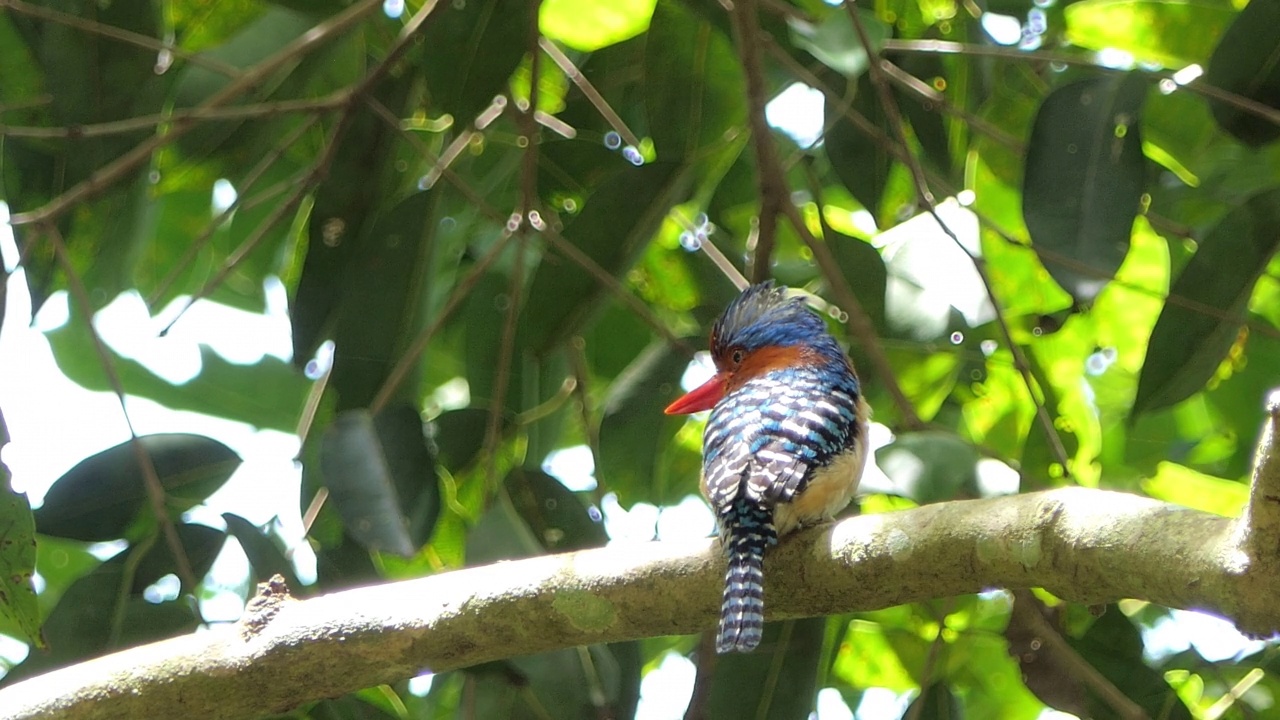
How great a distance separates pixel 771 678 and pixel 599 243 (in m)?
0.94

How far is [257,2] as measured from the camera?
9.79ft

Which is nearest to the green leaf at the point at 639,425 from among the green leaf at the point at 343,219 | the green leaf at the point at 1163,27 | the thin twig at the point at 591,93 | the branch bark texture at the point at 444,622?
the thin twig at the point at 591,93

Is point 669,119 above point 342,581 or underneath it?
above

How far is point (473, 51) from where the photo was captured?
255 centimetres

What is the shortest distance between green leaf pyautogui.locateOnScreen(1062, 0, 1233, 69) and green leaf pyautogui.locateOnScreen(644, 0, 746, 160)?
85cm

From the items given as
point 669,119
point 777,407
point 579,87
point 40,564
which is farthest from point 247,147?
point 40,564

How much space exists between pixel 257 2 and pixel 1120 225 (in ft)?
6.44

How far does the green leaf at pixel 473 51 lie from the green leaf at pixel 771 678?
46.7 inches

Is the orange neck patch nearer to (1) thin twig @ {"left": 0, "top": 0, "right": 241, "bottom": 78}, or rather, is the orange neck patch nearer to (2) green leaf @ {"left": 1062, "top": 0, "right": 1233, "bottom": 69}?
(2) green leaf @ {"left": 1062, "top": 0, "right": 1233, "bottom": 69}

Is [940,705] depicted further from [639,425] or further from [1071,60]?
[1071,60]

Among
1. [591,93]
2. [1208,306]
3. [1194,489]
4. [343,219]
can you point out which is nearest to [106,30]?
[343,219]

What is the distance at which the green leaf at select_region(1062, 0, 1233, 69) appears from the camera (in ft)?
9.59

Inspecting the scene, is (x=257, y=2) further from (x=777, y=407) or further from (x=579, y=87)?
(x=777, y=407)

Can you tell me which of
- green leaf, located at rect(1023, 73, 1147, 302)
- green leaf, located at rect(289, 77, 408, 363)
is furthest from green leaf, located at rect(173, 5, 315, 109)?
green leaf, located at rect(1023, 73, 1147, 302)
